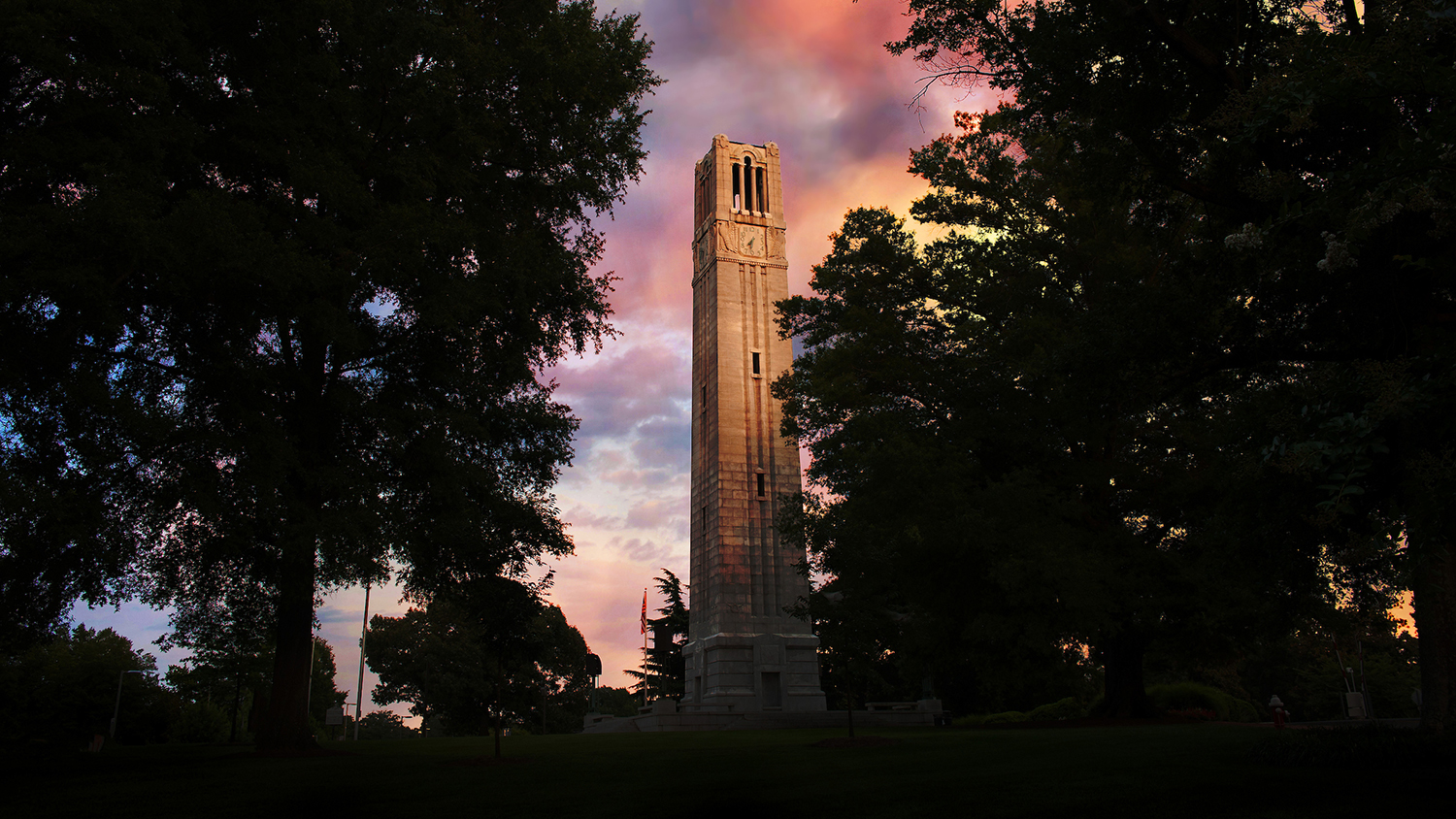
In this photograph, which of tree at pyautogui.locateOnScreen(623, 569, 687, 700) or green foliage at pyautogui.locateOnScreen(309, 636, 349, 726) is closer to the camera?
tree at pyautogui.locateOnScreen(623, 569, 687, 700)

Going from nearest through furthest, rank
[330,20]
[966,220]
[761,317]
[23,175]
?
[23,175] < [330,20] < [966,220] < [761,317]

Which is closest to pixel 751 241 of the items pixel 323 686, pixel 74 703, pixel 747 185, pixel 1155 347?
pixel 747 185

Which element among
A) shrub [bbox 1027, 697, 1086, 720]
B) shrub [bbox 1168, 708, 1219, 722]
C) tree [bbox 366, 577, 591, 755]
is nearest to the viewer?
shrub [bbox 1168, 708, 1219, 722]

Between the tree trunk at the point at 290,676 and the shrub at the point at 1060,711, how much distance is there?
28640 millimetres

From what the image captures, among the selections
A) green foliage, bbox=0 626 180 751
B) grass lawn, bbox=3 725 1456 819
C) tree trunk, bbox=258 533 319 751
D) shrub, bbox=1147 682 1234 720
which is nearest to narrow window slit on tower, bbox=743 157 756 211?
shrub, bbox=1147 682 1234 720

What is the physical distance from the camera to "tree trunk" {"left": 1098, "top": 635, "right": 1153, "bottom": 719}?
24.8 metres

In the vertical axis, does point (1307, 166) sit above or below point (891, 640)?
above

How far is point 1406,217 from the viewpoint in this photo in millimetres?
9812

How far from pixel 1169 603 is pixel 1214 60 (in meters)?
14.3

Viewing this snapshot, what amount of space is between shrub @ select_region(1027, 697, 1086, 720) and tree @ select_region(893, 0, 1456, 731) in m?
25.5

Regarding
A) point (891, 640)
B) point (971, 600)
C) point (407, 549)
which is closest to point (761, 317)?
point (891, 640)

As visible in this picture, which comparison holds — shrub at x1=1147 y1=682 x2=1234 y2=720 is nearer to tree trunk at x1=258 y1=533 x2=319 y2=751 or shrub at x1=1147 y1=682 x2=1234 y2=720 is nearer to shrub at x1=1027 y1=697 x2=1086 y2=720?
shrub at x1=1027 y1=697 x2=1086 y2=720

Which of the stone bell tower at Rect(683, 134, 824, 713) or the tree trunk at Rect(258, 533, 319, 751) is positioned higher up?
the stone bell tower at Rect(683, 134, 824, 713)

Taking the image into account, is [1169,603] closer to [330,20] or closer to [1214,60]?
[1214,60]
